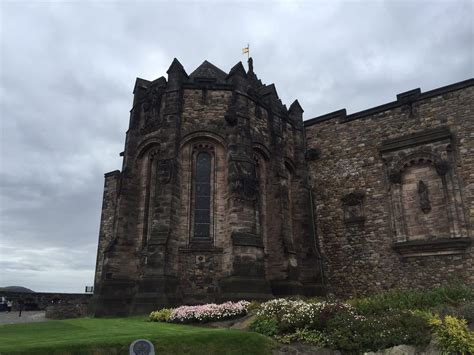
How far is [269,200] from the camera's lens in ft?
59.8

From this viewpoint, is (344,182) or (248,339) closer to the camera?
(248,339)

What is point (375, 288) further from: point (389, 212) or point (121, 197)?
point (121, 197)

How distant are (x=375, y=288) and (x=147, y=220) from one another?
10832mm

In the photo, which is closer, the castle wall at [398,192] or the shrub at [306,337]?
the shrub at [306,337]

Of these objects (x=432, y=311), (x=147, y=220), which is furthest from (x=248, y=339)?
(x=147, y=220)

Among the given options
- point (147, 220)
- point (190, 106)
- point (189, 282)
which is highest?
point (190, 106)

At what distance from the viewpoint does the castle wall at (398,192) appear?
1684 cm

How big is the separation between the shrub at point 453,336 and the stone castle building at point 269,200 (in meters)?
6.55

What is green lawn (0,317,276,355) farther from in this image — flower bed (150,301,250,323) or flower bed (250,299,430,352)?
flower bed (150,301,250,323)

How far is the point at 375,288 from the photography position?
1841 centimetres

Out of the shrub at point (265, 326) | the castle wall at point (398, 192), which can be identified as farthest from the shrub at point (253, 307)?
the castle wall at point (398, 192)

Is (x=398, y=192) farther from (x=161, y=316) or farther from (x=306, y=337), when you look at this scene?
(x=161, y=316)

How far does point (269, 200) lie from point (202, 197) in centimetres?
328

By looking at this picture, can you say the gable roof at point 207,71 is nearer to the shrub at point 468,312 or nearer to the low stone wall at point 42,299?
the shrub at point 468,312
